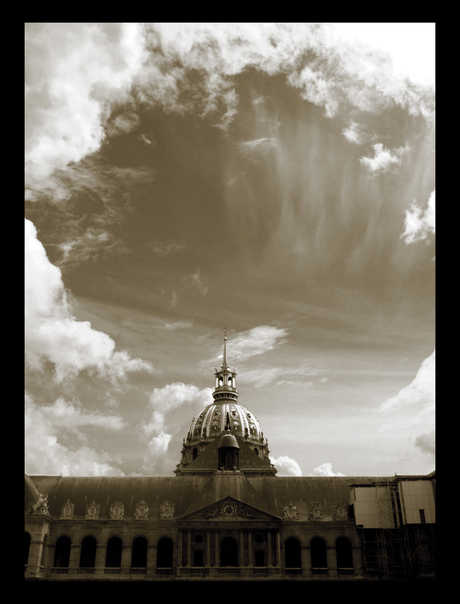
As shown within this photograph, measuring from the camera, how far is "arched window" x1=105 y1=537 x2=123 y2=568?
62656 millimetres

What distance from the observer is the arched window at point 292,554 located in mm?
61781

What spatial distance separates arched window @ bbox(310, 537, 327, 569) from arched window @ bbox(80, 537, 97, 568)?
2436 cm

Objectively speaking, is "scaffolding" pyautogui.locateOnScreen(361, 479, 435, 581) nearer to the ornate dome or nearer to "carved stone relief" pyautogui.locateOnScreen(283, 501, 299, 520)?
"carved stone relief" pyautogui.locateOnScreen(283, 501, 299, 520)

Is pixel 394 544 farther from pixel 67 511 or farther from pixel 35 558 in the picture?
pixel 35 558

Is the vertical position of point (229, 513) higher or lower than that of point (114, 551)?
higher

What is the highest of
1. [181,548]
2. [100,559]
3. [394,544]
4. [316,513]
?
[316,513]

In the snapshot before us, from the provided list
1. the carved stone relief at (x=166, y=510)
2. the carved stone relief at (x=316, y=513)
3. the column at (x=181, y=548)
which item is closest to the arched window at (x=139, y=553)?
the carved stone relief at (x=166, y=510)

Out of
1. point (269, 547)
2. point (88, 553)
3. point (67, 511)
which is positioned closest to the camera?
point (269, 547)

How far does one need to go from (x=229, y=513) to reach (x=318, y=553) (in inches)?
433

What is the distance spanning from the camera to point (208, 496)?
65.1m

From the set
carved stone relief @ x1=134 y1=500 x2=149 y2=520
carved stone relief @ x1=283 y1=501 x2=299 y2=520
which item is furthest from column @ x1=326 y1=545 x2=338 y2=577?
carved stone relief @ x1=134 y1=500 x2=149 y2=520

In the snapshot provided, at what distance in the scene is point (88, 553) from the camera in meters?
63.1

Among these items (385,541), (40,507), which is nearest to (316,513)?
(385,541)
